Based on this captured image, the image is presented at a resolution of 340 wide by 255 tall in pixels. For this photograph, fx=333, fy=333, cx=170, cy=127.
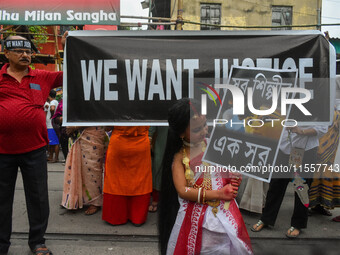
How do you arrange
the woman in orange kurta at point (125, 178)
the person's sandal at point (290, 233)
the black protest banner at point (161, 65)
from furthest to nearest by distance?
the woman in orange kurta at point (125, 178) < the person's sandal at point (290, 233) < the black protest banner at point (161, 65)

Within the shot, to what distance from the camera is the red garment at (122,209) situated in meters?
3.81

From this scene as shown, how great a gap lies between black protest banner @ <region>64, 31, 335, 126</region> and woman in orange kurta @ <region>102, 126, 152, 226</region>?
737 millimetres

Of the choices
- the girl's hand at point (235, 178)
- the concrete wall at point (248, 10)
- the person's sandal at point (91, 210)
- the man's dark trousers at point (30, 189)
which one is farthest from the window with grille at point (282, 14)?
the girl's hand at point (235, 178)

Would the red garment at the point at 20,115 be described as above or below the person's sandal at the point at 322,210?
above

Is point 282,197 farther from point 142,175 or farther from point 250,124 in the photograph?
point 250,124

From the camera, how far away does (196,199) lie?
1851 mm

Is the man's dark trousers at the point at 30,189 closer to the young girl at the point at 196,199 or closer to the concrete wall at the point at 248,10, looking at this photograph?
the young girl at the point at 196,199

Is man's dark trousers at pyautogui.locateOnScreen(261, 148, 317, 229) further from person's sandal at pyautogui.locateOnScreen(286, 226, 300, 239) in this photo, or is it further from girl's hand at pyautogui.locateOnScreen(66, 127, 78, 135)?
girl's hand at pyautogui.locateOnScreen(66, 127, 78, 135)

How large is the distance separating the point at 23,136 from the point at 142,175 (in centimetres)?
146

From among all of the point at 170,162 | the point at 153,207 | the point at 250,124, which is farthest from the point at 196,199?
the point at 153,207

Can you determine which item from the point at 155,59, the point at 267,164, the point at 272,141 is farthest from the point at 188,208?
the point at 155,59

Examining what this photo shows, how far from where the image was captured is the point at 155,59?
10.2 feet

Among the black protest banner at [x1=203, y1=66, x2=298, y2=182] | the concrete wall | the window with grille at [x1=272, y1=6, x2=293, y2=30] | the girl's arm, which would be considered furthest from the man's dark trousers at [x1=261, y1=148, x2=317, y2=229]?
the window with grille at [x1=272, y1=6, x2=293, y2=30]

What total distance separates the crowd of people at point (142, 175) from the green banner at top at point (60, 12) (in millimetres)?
935
